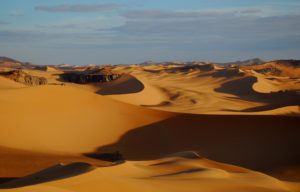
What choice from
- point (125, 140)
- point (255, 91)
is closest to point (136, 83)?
point (255, 91)

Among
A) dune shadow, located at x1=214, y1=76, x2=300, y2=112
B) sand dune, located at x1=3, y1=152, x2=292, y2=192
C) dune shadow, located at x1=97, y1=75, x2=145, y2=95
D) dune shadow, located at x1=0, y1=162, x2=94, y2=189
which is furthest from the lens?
dune shadow, located at x1=97, y1=75, x2=145, y2=95

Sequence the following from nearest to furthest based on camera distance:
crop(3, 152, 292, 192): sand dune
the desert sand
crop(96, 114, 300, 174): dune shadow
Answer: crop(3, 152, 292, 192): sand dune, the desert sand, crop(96, 114, 300, 174): dune shadow

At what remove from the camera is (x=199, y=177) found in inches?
360

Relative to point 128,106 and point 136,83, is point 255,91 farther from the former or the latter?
point 128,106

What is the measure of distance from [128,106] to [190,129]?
2.64 m

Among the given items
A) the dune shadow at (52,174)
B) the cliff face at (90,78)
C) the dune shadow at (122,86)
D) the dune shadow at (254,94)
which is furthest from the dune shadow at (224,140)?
the cliff face at (90,78)

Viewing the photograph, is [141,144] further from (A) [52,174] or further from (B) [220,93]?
(B) [220,93]

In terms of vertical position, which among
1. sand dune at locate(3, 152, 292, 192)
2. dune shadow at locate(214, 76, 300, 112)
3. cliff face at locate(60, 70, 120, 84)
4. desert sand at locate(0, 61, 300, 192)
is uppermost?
cliff face at locate(60, 70, 120, 84)

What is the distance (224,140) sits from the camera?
1598 centimetres

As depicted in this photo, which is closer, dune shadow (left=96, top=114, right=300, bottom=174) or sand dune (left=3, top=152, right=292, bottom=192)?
sand dune (left=3, top=152, right=292, bottom=192)

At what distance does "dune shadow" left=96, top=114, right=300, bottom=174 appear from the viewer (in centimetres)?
1419

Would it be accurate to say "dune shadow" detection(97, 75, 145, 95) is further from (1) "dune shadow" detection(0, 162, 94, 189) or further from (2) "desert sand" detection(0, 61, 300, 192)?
(1) "dune shadow" detection(0, 162, 94, 189)

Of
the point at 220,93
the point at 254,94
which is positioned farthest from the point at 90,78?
the point at 254,94

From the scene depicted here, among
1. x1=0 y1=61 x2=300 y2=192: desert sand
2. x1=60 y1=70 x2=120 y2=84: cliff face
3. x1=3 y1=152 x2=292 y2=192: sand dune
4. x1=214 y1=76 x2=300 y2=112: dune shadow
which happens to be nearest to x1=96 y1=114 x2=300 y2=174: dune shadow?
x1=0 y1=61 x2=300 y2=192: desert sand
